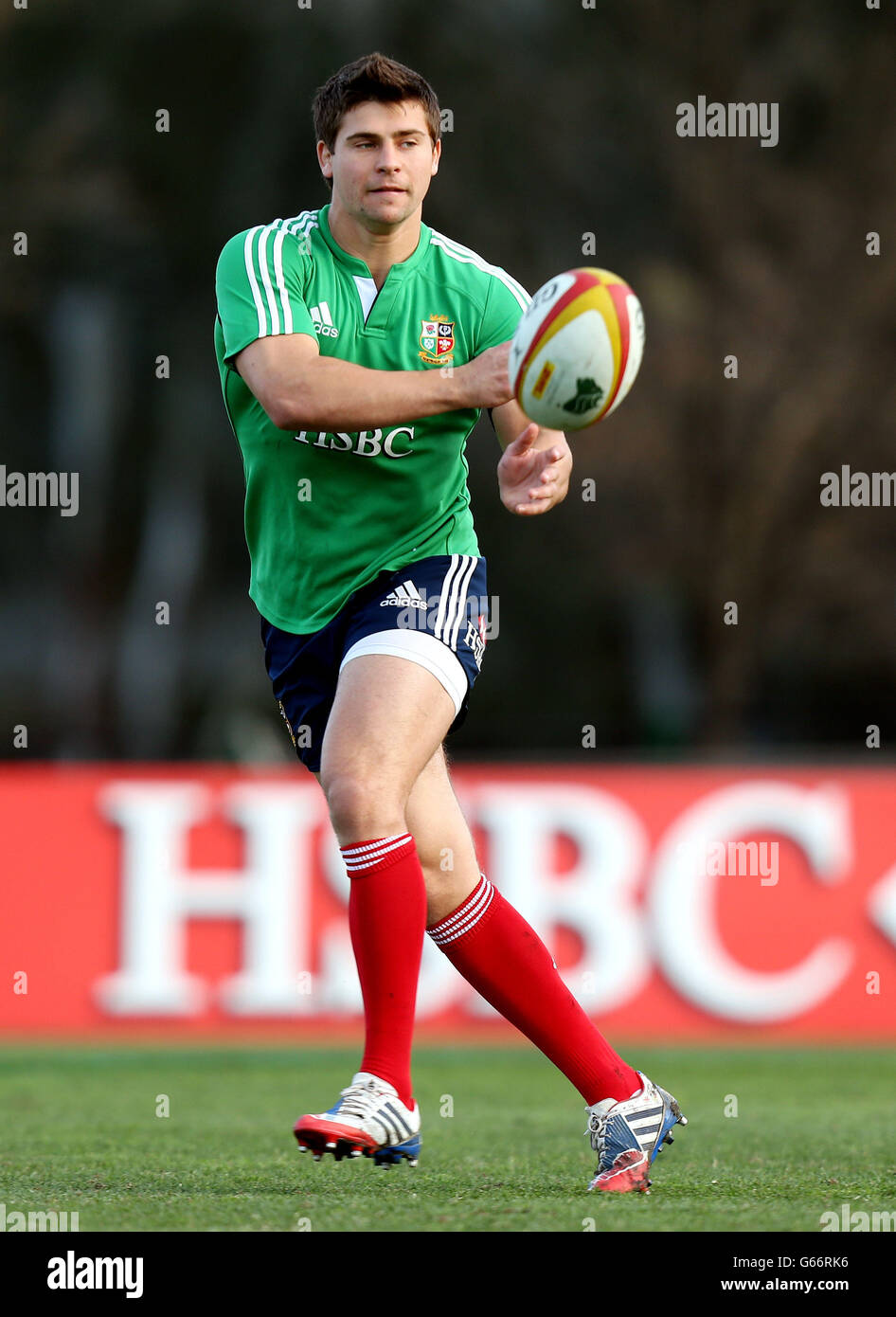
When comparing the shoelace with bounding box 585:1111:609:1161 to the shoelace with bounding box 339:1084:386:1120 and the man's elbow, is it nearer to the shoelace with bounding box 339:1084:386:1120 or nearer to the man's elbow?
the shoelace with bounding box 339:1084:386:1120

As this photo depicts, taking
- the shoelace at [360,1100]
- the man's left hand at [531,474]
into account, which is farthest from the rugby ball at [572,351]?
the shoelace at [360,1100]

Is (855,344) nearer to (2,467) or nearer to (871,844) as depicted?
(2,467)

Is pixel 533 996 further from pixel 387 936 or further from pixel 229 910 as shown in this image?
pixel 229 910

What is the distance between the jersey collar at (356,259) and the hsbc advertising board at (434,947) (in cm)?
585

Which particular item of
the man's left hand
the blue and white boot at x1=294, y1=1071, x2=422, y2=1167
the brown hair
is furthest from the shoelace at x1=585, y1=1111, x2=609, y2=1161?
the brown hair

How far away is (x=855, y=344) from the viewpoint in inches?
818

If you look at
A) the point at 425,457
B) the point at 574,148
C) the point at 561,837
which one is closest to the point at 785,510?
the point at 574,148

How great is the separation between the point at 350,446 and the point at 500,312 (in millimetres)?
595

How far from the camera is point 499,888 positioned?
10.9 metres

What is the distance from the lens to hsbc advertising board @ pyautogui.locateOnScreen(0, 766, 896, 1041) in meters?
10.9

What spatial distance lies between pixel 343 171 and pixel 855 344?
16415mm

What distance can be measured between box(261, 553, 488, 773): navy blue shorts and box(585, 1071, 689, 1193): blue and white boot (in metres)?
1.06

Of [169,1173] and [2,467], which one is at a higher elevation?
[2,467]

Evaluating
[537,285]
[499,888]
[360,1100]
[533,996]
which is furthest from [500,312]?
[537,285]
